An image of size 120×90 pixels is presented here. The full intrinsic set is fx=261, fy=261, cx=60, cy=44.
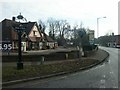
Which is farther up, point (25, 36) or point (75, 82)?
point (25, 36)

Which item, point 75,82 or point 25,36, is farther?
point 25,36

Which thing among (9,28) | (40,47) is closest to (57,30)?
(40,47)

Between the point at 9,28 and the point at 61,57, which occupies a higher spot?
the point at 9,28

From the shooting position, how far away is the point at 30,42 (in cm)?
6662

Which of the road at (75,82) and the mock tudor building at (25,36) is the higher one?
the mock tudor building at (25,36)

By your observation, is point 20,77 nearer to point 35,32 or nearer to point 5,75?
point 5,75

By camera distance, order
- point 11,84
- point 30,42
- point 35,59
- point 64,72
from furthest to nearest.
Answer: point 30,42, point 35,59, point 64,72, point 11,84

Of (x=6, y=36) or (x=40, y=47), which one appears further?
(x=40, y=47)

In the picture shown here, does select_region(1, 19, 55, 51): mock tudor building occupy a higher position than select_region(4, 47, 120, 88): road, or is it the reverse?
select_region(1, 19, 55, 51): mock tudor building

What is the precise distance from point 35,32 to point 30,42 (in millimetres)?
6845

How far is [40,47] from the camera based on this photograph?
74312 mm

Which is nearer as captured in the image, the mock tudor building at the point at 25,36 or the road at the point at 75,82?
the road at the point at 75,82

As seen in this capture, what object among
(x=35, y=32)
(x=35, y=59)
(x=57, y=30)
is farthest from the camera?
(x=57, y=30)

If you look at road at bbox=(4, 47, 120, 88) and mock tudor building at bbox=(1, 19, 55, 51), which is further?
mock tudor building at bbox=(1, 19, 55, 51)
